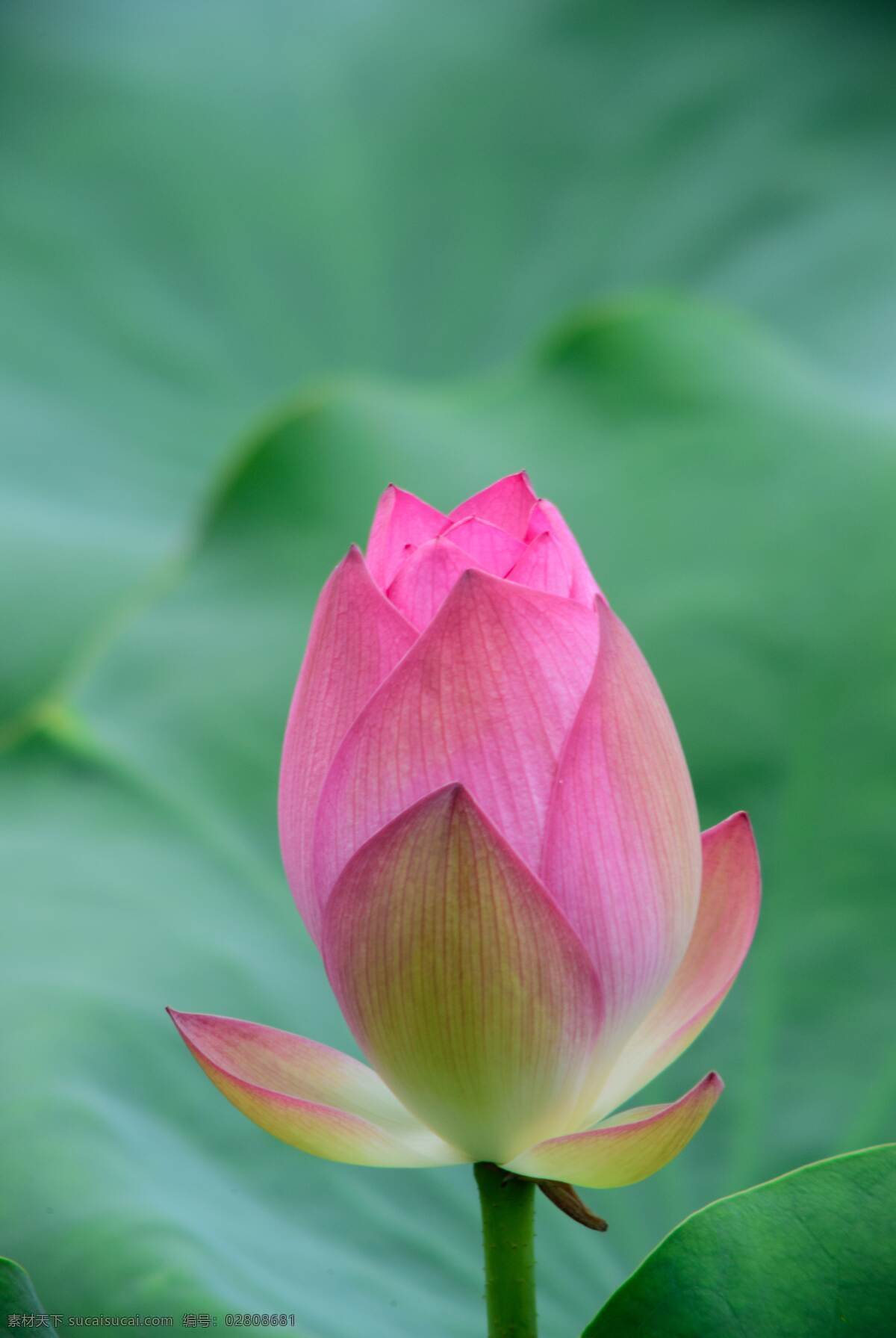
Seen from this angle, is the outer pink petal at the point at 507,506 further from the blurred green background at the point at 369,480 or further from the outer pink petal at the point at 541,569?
the blurred green background at the point at 369,480

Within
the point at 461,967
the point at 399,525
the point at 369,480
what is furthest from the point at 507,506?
the point at 369,480

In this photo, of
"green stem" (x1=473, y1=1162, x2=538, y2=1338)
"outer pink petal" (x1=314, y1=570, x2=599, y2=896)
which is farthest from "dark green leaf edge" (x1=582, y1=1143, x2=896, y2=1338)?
"outer pink petal" (x1=314, y1=570, x2=599, y2=896)

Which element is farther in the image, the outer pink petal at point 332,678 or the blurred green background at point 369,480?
the blurred green background at point 369,480

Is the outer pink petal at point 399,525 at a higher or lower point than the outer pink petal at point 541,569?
higher

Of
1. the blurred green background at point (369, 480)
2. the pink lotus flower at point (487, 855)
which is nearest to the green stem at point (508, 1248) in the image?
the pink lotus flower at point (487, 855)

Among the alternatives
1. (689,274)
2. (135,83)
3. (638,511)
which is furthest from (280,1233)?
(135,83)

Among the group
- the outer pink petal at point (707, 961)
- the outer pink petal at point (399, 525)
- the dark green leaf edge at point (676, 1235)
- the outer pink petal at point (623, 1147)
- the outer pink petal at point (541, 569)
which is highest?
the outer pink petal at point (399, 525)
